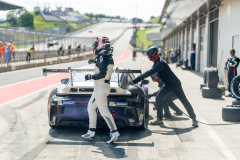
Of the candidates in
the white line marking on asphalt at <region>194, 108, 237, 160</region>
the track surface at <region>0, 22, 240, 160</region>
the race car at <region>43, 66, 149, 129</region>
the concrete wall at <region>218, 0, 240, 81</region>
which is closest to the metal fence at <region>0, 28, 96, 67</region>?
the concrete wall at <region>218, 0, 240, 81</region>

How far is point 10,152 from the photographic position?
4.64 meters

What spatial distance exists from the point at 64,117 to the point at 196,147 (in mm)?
2319

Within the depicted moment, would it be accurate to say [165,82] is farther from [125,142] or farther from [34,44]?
[34,44]

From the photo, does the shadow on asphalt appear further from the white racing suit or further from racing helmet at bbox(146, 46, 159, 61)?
racing helmet at bbox(146, 46, 159, 61)

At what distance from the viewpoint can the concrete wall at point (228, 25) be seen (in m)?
14.6

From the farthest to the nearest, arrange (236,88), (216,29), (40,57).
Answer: (40,57) → (216,29) → (236,88)

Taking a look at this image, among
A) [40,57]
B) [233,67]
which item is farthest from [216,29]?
[40,57]

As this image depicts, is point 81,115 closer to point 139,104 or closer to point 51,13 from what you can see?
point 139,104

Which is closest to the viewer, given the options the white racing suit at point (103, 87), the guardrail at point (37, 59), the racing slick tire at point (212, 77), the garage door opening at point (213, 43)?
the white racing suit at point (103, 87)

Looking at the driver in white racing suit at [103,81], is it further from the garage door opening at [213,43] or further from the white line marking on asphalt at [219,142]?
the garage door opening at [213,43]

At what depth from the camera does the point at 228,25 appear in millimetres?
15961

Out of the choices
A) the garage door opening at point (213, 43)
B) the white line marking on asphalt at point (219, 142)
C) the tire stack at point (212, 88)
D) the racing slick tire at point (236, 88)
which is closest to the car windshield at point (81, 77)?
the white line marking on asphalt at point (219, 142)

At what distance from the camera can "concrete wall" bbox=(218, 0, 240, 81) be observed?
1456 cm

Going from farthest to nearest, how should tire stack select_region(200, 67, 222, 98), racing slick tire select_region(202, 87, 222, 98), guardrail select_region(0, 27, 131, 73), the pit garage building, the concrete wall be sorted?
1. guardrail select_region(0, 27, 131, 73)
2. the pit garage building
3. the concrete wall
4. racing slick tire select_region(202, 87, 222, 98)
5. tire stack select_region(200, 67, 222, 98)
